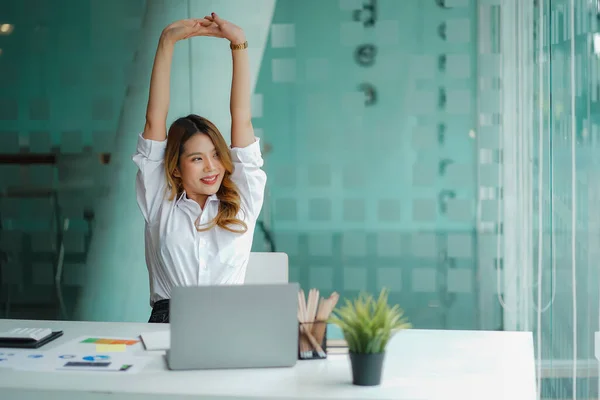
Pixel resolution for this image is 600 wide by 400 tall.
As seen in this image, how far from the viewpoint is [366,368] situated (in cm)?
184

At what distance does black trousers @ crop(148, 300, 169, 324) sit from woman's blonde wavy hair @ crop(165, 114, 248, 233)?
1.28 feet

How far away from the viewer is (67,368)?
200 cm

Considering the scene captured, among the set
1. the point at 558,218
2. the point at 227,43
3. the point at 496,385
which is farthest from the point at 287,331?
the point at 227,43

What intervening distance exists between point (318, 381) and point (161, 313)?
1090mm

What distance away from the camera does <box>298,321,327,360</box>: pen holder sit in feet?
6.84

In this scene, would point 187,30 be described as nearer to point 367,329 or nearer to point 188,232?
point 188,232

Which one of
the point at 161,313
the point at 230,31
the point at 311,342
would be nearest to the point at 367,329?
the point at 311,342

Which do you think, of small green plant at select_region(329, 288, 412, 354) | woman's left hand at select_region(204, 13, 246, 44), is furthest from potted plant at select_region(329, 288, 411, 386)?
woman's left hand at select_region(204, 13, 246, 44)

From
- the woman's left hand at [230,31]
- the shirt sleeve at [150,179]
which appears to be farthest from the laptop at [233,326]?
the woman's left hand at [230,31]

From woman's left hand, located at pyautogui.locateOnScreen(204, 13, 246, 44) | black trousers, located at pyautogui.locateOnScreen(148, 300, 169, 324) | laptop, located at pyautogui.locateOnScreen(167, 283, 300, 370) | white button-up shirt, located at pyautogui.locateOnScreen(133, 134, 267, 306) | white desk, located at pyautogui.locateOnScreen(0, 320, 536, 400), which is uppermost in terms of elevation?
woman's left hand, located at pyautogui.locateOnScreen(204, 13, 246, 44)

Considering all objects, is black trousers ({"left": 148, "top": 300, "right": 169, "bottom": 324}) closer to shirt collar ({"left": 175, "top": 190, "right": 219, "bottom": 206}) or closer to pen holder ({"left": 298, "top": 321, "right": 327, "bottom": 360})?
shirt collar ({"left": 175, "top": 190, "right": 219, "bottom": 206})

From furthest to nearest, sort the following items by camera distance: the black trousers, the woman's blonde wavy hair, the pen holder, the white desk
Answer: the woman's blonde wavy hair < the black trousers < the pen holder < the white desk

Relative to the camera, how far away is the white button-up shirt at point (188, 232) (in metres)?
2.87

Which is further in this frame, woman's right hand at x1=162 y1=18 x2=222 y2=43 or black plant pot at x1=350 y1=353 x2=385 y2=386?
woman's right hand at x1=162 y1=18 x2=222 y2=43
